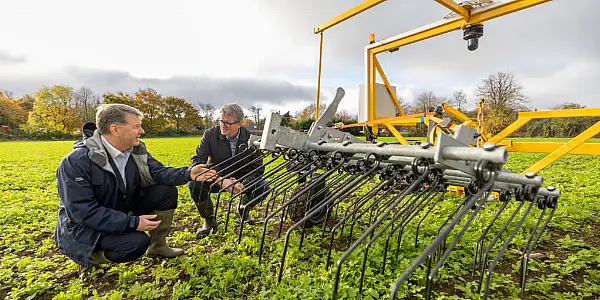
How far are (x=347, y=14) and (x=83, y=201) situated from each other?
312 centimetres

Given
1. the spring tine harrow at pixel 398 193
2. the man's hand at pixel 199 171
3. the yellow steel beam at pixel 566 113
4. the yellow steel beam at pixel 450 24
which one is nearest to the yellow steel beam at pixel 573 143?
the yellow steel beam at pixel 566 113

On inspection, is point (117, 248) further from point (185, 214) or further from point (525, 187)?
point (525, 187)

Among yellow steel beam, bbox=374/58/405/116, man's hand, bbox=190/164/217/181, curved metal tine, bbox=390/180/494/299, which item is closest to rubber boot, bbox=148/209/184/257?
man's hand, bbox=190/164/217/181

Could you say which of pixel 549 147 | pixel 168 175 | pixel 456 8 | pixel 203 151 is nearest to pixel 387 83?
pixel 456 8

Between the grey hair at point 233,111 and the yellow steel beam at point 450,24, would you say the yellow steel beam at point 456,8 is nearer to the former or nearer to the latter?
the yellow steel beam at point 450,24

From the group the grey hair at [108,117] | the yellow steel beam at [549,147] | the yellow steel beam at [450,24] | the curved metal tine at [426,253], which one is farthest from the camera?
the yellow steel beam at [450,24]

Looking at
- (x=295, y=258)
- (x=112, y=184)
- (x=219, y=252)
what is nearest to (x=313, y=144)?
(x=295, y=258)

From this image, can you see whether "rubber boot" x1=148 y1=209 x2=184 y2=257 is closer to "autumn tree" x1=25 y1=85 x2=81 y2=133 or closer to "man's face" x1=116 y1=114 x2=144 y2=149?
"man's face" x1=116 y1=114 x2=144 y2=149

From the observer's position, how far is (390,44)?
13.7 feet

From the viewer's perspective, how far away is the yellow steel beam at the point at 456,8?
117 inches

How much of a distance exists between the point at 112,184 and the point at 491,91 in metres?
27.0

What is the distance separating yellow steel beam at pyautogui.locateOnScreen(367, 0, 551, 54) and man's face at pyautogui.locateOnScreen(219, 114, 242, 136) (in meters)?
2.07

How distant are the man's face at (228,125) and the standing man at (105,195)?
998 millimetres

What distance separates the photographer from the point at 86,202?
7.45ft
